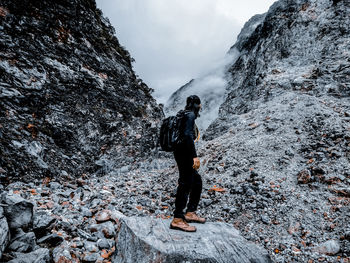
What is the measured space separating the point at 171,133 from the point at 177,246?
1.74 metres

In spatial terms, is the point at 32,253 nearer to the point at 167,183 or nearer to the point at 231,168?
the point at 167,183

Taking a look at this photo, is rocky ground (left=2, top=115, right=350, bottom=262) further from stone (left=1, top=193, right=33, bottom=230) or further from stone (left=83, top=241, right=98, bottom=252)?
stone (left=1, top=193, right=33, bottom=230)

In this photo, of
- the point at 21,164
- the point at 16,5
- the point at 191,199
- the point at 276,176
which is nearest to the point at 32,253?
the point at 191,199

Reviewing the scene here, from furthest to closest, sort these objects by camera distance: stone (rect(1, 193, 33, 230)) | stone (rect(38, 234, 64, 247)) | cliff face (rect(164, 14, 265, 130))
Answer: cliff face (rect(164, 14, 265, 130)) < stone (rect(38, 234, 64, 247)) < stone (rect(1, 193, 33, 230))

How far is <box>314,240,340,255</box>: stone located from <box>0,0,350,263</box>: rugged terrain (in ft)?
0.05

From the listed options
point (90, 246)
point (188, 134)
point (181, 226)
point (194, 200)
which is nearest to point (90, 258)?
point (90, 246)

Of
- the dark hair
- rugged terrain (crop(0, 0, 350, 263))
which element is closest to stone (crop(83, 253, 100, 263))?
rugged terrain (crop(0, 0, 350, 263))

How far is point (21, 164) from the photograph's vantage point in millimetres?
6078

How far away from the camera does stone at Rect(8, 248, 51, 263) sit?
2398 mm

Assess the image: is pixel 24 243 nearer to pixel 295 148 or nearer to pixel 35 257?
pixel 35 257

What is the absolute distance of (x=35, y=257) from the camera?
253 centimetres

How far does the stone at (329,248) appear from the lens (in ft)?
10.6

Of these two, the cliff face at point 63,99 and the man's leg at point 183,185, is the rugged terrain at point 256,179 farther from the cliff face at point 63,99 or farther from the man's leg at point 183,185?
the man's leg at point 183,185

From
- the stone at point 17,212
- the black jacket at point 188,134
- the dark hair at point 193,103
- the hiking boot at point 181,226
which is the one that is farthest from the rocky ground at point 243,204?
the dark hair at point 193,103
